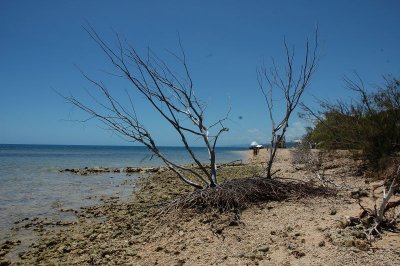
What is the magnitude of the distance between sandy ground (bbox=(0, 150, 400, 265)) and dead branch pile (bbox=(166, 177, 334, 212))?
23cm

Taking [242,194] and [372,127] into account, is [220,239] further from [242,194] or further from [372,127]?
[372,127]

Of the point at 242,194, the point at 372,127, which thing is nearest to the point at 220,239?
the point at 242,194

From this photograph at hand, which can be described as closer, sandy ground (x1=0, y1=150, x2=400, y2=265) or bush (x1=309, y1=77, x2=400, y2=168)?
sandy ground (x1=0, y1=150, x2=400, y2=265)

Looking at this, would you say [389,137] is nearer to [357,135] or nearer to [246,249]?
[357,135]

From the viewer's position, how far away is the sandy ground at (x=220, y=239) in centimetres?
376

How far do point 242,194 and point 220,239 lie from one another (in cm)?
162

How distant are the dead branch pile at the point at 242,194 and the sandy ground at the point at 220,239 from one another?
231 mm

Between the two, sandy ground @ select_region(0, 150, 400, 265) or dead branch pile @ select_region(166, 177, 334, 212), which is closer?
sandy ground @ select_region(0, 150, 400, 265)

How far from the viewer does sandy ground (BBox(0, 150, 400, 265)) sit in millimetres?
3756

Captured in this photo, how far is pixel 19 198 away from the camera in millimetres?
10133

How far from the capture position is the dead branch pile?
19.8 feet

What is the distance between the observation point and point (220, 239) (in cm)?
466

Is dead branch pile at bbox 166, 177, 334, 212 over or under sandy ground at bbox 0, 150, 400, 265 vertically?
over

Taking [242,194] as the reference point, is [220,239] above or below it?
below
